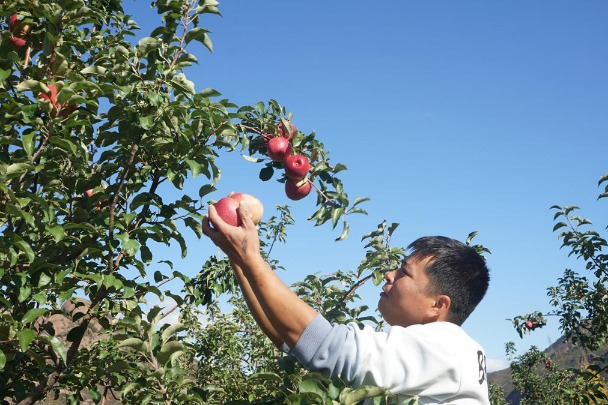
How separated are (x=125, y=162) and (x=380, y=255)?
155cm

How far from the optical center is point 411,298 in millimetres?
2168

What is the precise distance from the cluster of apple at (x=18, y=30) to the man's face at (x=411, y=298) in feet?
8.33

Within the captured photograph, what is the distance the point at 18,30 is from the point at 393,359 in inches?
112

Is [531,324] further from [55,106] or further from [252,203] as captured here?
[55,106]

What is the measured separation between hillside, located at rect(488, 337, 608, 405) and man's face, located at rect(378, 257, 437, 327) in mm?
46897

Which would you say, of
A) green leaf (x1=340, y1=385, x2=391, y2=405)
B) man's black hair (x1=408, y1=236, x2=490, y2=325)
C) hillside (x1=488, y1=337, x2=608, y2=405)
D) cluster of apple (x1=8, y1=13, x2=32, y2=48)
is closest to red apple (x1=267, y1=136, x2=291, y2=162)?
man's black hair (x1=408, y1=236, x2=490, y2=325)

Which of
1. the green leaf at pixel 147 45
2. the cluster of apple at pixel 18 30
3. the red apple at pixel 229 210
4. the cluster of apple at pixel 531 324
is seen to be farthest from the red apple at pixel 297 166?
the cluster of apple at pixel 531 324

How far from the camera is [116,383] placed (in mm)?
3941

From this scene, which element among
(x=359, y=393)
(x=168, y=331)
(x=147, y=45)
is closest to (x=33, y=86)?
(x=147, y=45)

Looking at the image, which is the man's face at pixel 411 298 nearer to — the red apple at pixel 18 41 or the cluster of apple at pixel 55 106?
the cluster of apple at pixel 55 106

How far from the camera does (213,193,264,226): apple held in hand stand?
2259 mm

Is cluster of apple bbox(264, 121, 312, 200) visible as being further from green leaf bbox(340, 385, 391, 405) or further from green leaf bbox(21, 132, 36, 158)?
green leaf bbox(340, 385, 391, 405)

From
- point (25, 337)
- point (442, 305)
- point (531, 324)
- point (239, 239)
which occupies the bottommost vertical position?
point (442, 305)

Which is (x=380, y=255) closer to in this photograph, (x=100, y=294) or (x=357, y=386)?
(x=100, y=294)
